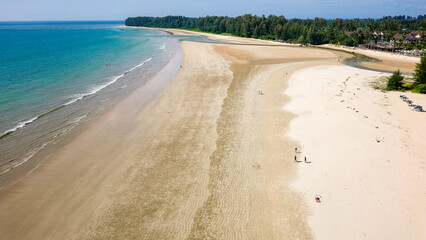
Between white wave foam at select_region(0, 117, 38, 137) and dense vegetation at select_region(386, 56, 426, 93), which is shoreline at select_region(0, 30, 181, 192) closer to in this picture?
white wave foam at select_region(0, 117, 38, 137)

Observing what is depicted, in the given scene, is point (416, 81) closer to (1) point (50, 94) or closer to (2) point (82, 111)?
(2) point (82, 111)

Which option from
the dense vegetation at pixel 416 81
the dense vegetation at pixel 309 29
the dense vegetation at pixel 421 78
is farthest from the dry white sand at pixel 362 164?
the dense vegetation at pixel 309 29

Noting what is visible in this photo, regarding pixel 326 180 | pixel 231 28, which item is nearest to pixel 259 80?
pixel 326 180

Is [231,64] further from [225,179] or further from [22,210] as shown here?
[22,210]

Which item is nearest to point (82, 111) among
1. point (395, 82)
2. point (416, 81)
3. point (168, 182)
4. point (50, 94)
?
point (50, 94)

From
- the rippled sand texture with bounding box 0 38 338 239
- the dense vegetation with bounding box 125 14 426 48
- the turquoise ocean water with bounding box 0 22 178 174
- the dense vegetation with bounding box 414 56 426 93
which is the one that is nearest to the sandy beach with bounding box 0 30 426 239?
the rippled sand texture with bounding box 0 38 338 239

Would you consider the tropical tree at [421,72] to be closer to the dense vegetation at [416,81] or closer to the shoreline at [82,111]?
the dense vegetation at [416,81]
